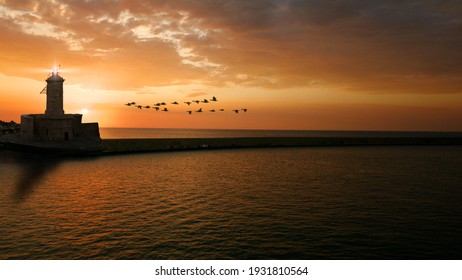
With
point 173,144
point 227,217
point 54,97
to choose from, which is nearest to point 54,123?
point 54,97

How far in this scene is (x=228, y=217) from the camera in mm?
22250

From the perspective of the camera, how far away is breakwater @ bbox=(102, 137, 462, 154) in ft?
251

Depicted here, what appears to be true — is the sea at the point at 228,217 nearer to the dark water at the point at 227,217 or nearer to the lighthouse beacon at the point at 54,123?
the dark water at the point at 227,217

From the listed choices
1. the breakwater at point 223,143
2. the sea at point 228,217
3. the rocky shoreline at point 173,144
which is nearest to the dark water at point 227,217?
the sea at point 228,217

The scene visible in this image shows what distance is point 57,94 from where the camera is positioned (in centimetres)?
6769

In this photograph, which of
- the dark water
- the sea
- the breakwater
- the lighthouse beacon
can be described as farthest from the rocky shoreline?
the dark water

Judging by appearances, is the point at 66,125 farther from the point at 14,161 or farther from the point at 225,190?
the point at 225,190

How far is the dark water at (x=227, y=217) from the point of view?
16272 mm

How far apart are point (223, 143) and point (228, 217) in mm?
75026

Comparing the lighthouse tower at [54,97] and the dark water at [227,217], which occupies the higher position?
the lighthouse tower at [54,97]

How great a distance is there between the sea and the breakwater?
3574 centimetres

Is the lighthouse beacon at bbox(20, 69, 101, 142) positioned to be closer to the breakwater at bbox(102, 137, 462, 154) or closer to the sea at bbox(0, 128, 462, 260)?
the breakwater at bbox(102, 137, 462, 154)

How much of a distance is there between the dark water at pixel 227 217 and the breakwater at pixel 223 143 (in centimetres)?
3586

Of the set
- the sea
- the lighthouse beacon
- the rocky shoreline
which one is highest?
the lighthouse beacon
